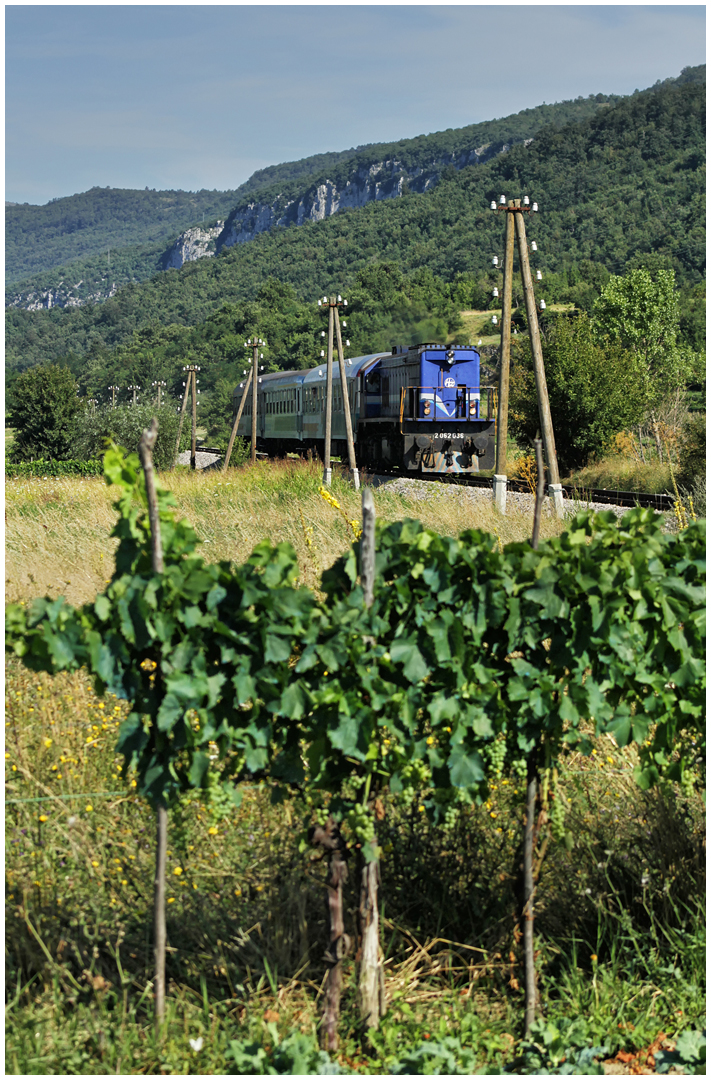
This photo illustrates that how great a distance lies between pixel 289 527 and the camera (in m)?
10.8

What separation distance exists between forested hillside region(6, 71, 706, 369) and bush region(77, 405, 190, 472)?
49426 mm

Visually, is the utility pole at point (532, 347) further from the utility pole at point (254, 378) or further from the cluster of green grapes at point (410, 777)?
the utility pole at point (254, 378)

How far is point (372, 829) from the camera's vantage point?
10.8ft

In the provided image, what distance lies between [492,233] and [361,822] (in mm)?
115174

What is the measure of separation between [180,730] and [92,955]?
1356mm

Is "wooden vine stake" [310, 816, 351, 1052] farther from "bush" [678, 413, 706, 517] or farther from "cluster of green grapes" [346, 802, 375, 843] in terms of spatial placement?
"bush" [678, 413, 706, 517]

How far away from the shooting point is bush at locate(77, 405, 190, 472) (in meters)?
43.8

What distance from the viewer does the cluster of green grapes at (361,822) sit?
128 inches

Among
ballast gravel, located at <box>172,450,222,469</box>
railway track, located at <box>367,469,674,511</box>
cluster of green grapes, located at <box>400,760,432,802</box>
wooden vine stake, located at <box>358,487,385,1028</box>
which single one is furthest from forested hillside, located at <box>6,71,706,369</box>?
wooden vine stake, located at <box>358,487,385,1028</box>

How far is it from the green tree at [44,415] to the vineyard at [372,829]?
4661cm

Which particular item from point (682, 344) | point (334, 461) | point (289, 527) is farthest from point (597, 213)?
point (289, 527)

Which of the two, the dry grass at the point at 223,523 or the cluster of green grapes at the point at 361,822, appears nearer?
the cluster of green grapes at the point at 361,822

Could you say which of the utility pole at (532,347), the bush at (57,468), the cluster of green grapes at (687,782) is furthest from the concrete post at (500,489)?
the bush at (57,468)

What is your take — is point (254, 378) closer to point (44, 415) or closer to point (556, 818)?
point (44, 415)
